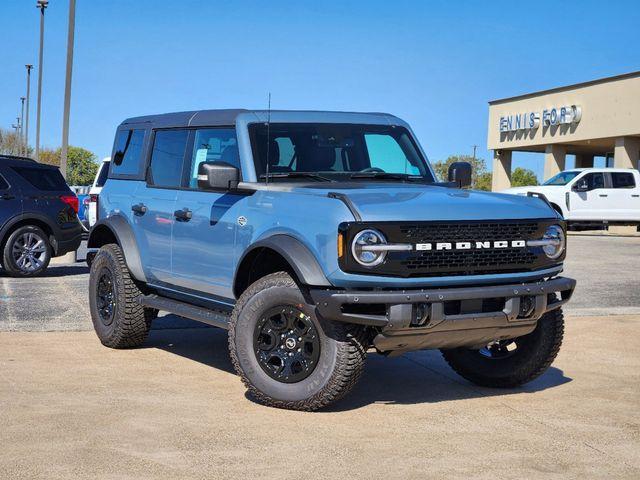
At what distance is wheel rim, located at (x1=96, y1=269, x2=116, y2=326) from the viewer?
885 cm

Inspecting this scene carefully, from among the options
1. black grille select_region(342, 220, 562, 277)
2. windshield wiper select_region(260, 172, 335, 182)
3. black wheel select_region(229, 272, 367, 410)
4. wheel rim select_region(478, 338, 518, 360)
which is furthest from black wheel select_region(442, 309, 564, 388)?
windshield wiper select_region(260, 172, 335, 182)

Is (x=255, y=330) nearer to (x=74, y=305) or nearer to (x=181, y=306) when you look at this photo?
(x=181, y=306)

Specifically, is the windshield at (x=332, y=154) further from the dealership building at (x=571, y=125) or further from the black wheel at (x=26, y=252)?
the dealership building at (x=571, y=125)

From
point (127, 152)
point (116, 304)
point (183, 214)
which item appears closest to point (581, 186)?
point (127, 152)

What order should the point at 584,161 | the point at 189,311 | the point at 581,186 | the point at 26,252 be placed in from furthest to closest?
the point at 584,161 < the point at 581,186 < the point at 26,252 < the point at 189,311

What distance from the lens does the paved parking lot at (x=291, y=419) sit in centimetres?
521

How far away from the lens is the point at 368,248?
6039 mm

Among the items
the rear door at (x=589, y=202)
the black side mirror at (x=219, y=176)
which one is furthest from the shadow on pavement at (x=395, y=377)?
the rear door at (x=589, y=202)

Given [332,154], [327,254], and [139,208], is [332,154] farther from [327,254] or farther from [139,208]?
[139,208]

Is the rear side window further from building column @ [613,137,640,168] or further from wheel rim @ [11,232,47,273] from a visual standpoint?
building column @ [613,137,640,168]

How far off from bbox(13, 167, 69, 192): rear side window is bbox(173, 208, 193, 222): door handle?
27.8 ft

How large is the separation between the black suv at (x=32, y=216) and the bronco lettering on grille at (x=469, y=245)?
34.7ft

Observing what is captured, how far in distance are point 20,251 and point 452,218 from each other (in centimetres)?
1066

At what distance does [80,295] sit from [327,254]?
7.39 meters
